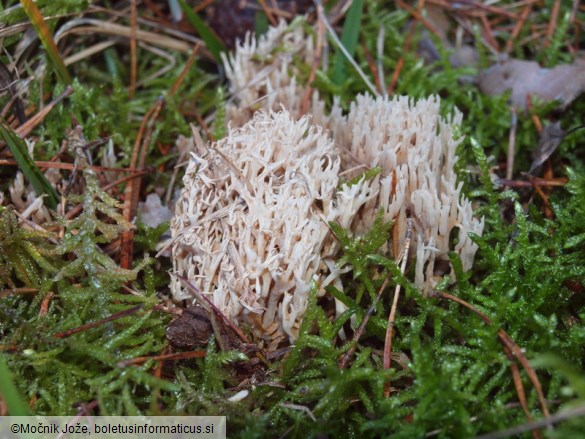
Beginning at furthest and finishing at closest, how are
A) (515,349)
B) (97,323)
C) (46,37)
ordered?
(46,37), (97,323), (515,349)

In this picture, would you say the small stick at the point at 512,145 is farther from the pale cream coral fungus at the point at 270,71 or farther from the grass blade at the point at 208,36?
the grass blade at the point at 208,36

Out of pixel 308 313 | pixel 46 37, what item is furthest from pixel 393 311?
pixel 46 37

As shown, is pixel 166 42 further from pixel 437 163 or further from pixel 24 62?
pixel 437 163

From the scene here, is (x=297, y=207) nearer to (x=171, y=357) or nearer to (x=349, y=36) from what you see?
(x=171, y=357)

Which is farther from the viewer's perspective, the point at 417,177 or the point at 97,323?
the point at 417,177

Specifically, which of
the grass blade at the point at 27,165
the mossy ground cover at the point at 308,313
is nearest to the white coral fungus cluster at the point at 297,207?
the mossy ground cover at the point at 308,313

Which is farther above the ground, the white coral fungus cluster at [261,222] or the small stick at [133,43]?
the small stick at [133,43]
